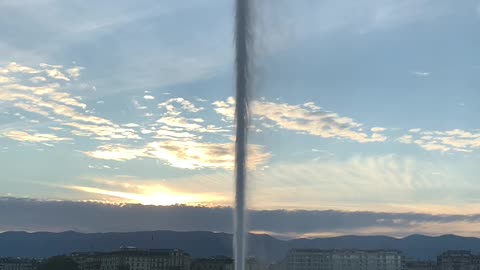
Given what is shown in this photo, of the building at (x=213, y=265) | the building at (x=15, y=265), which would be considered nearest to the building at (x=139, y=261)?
the building at (x=213, y=265)

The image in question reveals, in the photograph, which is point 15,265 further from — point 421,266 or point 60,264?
point 421,266

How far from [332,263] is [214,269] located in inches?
1018

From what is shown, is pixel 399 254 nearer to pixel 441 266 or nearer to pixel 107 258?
pixel 441 266

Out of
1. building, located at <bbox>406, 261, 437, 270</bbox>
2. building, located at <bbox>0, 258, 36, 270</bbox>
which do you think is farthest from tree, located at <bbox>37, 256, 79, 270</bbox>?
building, located at <bbox>406, 261, 437, 270</bbox>

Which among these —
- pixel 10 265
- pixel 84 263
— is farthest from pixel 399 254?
pixel 10 265

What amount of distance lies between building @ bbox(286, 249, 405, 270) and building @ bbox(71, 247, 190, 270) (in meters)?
22.4

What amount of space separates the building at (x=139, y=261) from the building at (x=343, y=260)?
22368 millimetres

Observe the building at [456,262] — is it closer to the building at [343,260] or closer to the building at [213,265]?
the building at [343,260]

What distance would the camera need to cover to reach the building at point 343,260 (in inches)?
5920

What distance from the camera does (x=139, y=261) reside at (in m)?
146

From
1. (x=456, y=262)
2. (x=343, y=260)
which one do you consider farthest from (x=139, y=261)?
(x=456, y=262)

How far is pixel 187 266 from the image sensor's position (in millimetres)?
151625

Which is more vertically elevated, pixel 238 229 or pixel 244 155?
pixel 244 155

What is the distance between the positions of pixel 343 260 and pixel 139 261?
41.4 m
